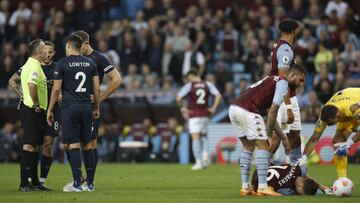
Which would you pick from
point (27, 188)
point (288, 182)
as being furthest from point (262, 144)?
point (27, 188)

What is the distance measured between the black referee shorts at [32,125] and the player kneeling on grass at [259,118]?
336cm

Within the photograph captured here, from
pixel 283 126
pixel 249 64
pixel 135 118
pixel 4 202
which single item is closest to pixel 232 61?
pixel 249 64

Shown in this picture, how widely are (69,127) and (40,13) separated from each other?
1775cm

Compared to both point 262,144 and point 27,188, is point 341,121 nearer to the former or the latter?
point 262,144

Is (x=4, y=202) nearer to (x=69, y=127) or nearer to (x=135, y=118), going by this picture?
(x=69, y=127)

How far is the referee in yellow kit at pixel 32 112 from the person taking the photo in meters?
14.6

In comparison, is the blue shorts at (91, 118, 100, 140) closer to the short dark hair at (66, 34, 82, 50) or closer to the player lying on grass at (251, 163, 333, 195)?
the short dark hair at (66, 34, 82, 50)

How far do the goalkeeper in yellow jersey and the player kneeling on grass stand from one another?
24.0 inches

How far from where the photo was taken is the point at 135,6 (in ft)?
103

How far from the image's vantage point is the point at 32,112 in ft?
48.1

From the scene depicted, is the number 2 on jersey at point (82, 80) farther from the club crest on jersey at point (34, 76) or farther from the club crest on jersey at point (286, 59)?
the club crest on jersey at point (286, 59)

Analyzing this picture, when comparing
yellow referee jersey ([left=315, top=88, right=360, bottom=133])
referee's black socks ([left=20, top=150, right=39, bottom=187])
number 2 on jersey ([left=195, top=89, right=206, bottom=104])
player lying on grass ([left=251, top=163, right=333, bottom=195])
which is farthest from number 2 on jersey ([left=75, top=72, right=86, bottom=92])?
number 2 on jersey ([left=195, top=89, right=206, bottom=104])

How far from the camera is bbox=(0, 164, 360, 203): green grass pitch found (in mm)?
12766

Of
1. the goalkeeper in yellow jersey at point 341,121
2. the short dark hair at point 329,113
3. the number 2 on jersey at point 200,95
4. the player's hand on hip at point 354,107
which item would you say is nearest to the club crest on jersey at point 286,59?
the goalkeeper in yellow jersey at point 341,121
